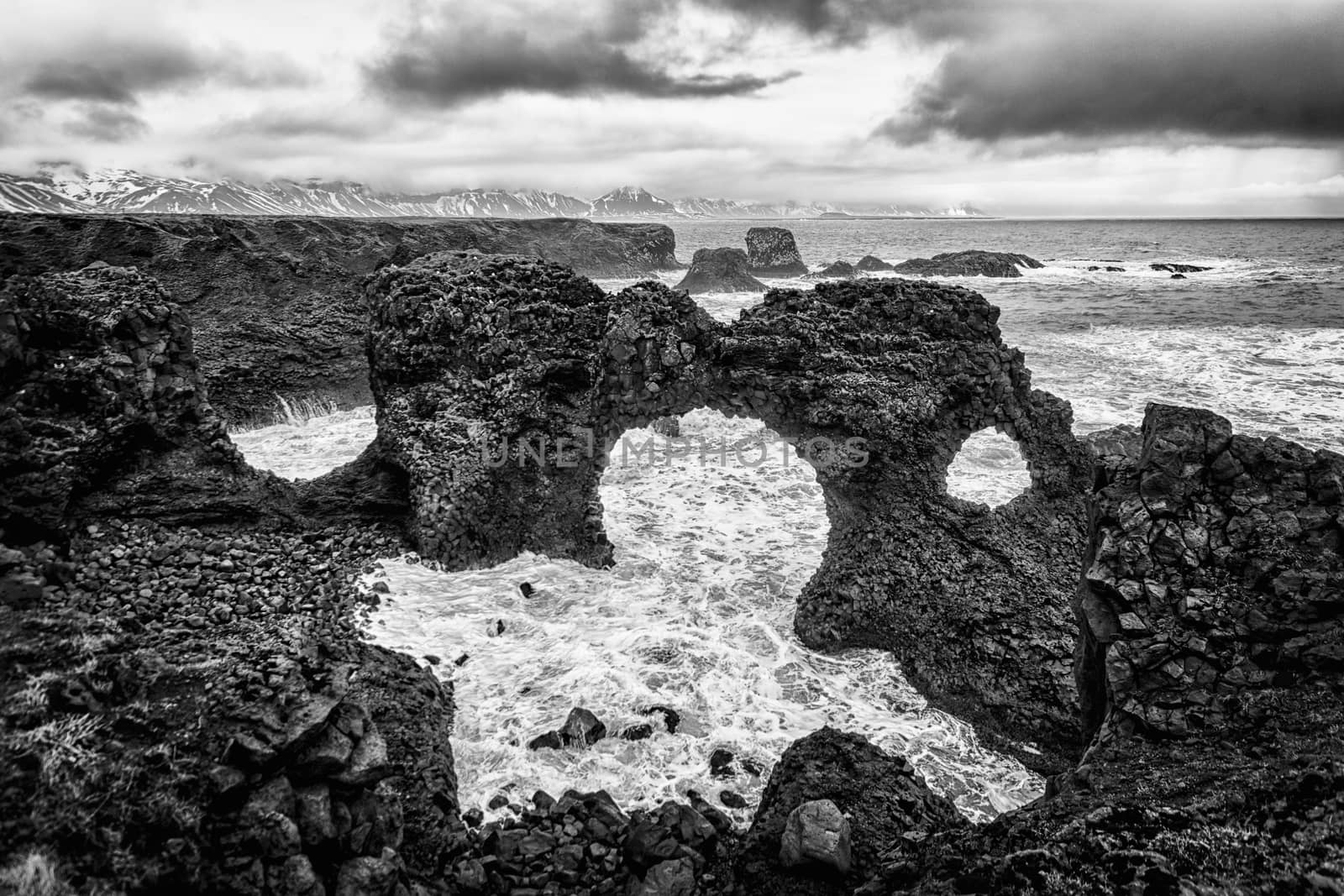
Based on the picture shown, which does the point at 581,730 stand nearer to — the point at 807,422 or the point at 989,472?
the point at 807,422

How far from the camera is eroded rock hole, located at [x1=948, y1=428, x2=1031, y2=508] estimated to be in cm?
1889

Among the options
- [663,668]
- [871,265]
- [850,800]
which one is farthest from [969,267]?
[850,800]

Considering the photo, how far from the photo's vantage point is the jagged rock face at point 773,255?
274 ft

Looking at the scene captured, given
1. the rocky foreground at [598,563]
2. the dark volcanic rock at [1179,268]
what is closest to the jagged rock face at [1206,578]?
the rocky foreground at [598,563]

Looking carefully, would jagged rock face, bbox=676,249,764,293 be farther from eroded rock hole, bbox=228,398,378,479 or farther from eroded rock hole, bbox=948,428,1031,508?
eroded rock hole, bbox=948,428,1031,508

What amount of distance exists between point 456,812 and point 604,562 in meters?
7.00

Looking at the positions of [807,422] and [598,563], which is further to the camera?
[598,563]

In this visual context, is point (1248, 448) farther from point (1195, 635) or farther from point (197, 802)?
point (197, 802)

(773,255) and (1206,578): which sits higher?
(773,255)

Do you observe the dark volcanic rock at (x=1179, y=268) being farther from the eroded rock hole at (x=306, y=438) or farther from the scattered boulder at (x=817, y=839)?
the scattered boulder at (x=817, y=839)

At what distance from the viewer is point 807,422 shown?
1409 centimetres

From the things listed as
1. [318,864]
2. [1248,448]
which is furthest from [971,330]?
[318,864]

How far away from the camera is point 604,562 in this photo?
15.2 meters

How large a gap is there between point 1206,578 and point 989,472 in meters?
13.2
